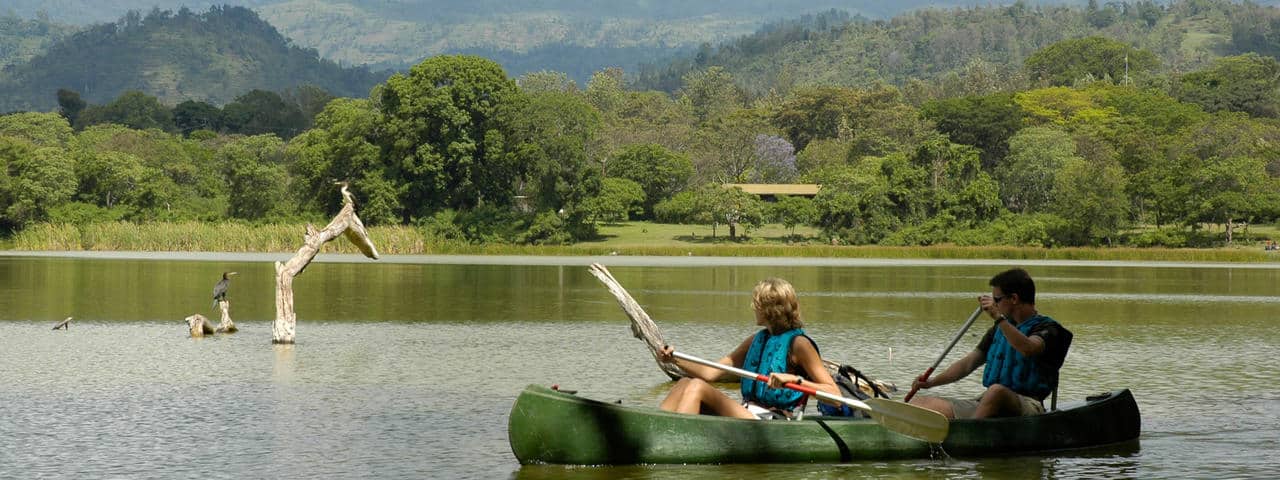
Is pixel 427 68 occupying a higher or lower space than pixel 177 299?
higher

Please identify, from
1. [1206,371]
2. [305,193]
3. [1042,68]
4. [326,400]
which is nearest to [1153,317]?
[1206,371]

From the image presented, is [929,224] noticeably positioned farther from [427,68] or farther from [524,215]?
[427,68]

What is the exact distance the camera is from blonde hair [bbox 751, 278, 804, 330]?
1220 cm

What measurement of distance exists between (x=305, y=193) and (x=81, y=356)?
6203 centimetres

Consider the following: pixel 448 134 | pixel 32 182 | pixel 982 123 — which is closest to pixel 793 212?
pixel 448 134

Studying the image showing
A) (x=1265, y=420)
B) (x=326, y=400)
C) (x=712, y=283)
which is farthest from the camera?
(x=712, y=283)

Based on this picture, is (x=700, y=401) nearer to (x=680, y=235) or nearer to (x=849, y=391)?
(x=849, y=391)

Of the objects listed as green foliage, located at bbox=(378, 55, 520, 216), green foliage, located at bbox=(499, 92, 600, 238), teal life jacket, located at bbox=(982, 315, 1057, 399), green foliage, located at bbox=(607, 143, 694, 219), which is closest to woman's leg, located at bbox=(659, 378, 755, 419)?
teal life jacket, located at bbox=(982, 315, 1057, 399)

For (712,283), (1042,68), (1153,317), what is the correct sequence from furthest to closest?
(1042,68) → (712,283) → (1153,317)

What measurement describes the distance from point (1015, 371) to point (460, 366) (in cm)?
1053

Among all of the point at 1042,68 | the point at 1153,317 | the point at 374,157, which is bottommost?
the point at 1153,317

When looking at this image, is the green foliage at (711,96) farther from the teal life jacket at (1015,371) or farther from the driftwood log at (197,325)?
the teal life jacket at (1015,371)

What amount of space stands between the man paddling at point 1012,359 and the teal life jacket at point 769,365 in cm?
122

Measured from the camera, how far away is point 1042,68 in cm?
16325
